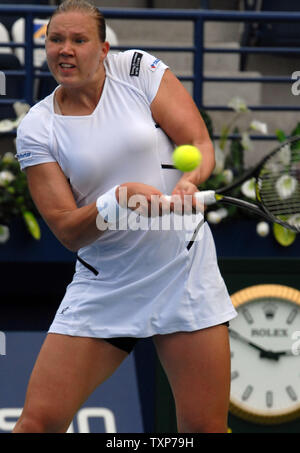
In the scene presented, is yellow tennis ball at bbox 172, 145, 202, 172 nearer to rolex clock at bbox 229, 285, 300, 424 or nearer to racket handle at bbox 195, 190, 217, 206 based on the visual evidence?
racket handle at bbox 195, 190, 217, 206

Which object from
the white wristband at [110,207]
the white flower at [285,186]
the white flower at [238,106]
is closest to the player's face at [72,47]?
the white wristband at [110,207]

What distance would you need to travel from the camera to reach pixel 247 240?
4488 mm

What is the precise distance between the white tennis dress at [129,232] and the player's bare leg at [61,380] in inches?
1.7

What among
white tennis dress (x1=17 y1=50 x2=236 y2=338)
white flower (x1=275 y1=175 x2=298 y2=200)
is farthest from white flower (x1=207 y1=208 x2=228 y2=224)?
white tennis dress (x1=17 y1=50 x2=236 y2=338)

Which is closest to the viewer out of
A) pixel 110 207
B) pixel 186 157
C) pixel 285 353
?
pixel 186 157

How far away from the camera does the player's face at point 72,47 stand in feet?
8.27

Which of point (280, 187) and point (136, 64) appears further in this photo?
point (280, 187)

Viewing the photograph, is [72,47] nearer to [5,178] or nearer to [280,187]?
[280,187]

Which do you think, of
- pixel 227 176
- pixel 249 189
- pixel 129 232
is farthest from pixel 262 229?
pixel 129 232

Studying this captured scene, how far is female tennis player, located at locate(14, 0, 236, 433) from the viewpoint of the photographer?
2574mm

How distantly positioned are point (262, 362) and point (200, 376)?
69.7 inches

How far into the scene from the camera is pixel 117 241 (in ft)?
8.72

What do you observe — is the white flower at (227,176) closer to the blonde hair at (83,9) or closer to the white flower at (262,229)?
the white flower at (262,229)

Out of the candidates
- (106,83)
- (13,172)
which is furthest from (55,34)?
(13,172)
